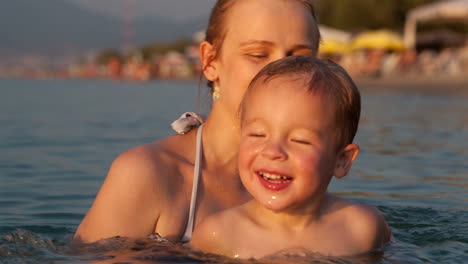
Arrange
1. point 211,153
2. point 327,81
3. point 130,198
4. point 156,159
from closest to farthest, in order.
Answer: point 327,81
point 130,198
point 156,159
point 211,153

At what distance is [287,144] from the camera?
9.03ft

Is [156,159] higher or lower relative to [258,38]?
lower

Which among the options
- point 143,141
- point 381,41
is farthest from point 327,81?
point 381,41

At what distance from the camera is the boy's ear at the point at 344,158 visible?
295 centimetres

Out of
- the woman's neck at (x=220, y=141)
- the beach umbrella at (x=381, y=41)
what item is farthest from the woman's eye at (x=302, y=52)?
the beach umbrella at (x=381, y=41)

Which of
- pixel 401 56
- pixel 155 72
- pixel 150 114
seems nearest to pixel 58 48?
pixel 155 72

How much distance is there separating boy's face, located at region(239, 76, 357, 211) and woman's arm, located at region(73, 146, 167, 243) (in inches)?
21.4

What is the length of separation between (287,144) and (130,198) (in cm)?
82

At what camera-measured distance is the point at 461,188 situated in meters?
5.82

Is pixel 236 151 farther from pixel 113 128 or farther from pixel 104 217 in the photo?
pixel 113 128

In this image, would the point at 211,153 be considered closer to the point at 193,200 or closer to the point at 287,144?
the point at 193,200

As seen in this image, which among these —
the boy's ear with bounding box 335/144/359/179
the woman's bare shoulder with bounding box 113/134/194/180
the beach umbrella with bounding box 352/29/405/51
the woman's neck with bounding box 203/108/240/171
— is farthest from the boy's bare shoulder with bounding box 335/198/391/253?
the beach umbrella with bounding box 352/29/405/51

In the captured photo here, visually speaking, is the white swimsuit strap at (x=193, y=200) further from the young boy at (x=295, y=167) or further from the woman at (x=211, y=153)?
the young boy at (x=295, y=167)

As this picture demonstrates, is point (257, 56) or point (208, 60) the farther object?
point (208, 60)
